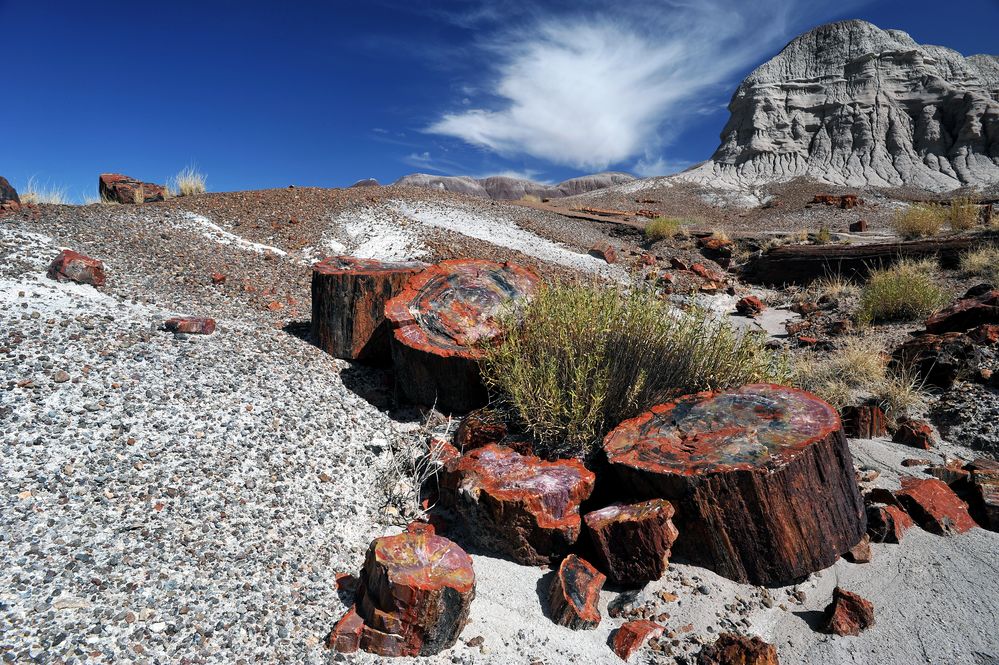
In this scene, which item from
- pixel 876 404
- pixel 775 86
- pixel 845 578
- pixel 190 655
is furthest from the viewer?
pixel 775 86

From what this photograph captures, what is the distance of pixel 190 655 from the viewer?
1973 millimetres

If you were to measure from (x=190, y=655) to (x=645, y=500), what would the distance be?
6.49ft

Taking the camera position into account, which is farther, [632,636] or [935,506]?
[935,506]

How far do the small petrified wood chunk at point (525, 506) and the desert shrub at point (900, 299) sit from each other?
505 cm

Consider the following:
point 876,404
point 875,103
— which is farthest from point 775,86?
point 876,404

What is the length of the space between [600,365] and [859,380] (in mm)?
2708

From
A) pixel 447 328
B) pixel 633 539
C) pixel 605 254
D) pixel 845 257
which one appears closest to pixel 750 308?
pixel 845 257

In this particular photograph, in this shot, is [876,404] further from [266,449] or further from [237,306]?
[237,306]

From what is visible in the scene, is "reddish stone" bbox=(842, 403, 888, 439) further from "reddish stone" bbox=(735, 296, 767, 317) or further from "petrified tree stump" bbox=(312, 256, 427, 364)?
"reddish stone" bbox=(735, 296, 767, 317)

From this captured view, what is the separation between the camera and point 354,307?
4422mm

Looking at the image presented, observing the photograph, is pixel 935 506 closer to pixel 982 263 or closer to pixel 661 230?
pixel 982 263

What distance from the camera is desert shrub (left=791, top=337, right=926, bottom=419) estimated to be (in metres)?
4.24

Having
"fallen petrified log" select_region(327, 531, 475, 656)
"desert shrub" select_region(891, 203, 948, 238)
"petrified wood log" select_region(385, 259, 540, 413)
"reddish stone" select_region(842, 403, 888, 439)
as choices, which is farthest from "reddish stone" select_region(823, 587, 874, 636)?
"desert shrub" select_region(891, 203, 948, 238)

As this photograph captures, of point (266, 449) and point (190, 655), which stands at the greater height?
point (266, 449)
